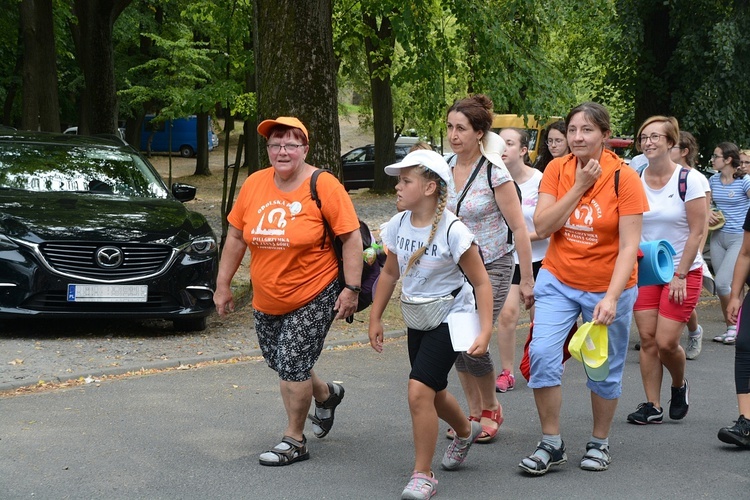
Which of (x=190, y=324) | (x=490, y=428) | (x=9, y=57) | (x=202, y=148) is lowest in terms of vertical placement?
(x=202, y=148)

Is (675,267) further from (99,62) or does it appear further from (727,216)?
(99,62)

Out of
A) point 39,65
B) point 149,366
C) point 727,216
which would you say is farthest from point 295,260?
point 39,65

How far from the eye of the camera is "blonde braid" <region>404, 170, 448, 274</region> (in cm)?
523

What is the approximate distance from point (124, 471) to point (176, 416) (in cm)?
127

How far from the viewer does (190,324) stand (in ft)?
32.7

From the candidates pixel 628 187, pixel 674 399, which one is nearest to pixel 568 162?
pixel 628 187

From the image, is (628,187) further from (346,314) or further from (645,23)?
(645,23)

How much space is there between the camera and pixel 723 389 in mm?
8266

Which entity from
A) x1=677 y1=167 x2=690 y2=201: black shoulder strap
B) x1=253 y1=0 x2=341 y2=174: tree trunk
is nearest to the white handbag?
x1=677 y1=167 x2=690 y2=201: black shoulder strap

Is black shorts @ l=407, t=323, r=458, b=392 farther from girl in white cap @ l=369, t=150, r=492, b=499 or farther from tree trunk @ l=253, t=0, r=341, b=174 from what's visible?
tree trunk @ l=253, t=0, r=341, b=174

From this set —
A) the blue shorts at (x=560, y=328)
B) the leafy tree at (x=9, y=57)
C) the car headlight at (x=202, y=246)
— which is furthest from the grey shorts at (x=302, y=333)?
the leafy tree at (x=9, y=57)

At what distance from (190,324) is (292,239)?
4.54m

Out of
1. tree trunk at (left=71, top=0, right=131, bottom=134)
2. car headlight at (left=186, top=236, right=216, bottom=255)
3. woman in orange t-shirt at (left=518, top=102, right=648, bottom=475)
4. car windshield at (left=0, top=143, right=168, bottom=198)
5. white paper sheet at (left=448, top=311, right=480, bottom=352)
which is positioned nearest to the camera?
white paper sheet at (left=448, top=311, right=480, bottom=352)

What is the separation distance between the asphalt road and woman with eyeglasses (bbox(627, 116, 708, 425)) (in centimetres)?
Answer: 26
